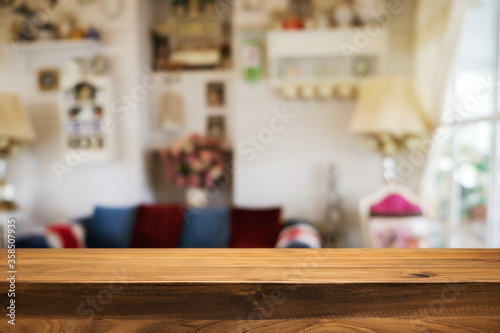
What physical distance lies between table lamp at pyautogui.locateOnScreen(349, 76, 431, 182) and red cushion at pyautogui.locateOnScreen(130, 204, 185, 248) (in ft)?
4.85

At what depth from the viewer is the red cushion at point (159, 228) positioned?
10.2ft

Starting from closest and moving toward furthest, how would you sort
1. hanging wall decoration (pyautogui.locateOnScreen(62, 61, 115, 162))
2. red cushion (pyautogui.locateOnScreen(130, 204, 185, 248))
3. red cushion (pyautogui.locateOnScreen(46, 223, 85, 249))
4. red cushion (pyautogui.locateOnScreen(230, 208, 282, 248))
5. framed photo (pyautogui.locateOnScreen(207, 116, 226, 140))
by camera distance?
red cushion (pyautogui.locateOnScreen(46, 223, 85, 249)) → red cushion (pyautogui.locateOnScreen(230, 208, 282, 248)) → red cushion (pyautogui.locateOnScreen(130, 204, 185, 248)) → hanging wall decoration (pyautogui.locateOnScreen(62, 61, 115, 162)) → framed photo (pyautogui.locateOnScreen(207, 116, 226, 140))

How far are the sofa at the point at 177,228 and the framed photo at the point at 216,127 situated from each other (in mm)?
908

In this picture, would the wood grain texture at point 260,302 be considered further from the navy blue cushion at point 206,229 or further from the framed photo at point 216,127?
the framed photo at point 216,127

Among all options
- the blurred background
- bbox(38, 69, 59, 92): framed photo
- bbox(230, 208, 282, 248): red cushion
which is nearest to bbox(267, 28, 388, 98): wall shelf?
the blurred background

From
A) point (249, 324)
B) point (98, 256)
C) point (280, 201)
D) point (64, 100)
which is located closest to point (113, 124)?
point (64, 100)

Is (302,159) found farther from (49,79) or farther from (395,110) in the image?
(49,79)

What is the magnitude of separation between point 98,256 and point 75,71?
3308 millimetres

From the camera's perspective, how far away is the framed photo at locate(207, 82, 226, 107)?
3791 millimetres

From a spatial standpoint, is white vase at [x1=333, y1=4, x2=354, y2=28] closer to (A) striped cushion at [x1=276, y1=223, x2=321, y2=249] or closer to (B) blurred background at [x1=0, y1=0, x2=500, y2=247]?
(B) blurred background at [x1=0, y1=0, x2=500, y2=247]

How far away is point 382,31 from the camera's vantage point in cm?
297

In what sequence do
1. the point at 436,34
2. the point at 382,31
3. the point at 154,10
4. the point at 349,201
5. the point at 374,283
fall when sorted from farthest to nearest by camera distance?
1. the point at 154,10
2. the point at 349,201
3. the point at 382,31
4. the point at 436,34
5. the point at 374,283

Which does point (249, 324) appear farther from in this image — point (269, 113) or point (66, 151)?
point (66, 151)

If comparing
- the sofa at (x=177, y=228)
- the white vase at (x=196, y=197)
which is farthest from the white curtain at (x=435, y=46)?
the white vase at (x=196, y=197)
